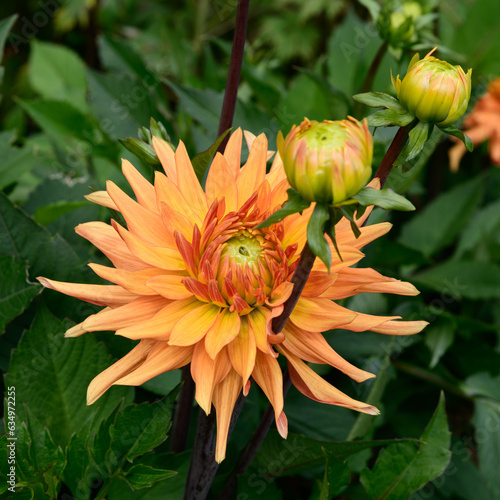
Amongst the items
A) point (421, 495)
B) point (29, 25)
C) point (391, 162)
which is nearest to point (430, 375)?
point (421, 495)

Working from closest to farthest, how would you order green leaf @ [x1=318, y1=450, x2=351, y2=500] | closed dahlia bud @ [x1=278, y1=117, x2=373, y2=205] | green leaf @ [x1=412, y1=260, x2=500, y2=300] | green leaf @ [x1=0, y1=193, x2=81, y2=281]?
closed dahlia bud @ [x1=278, y1=117, x2=373, y2=205] → green leaf @ [x1=318, y1=450, x2=351, y2=500] → green leaf @ [x1=0, y1=193, x2=81, y2=281] → green leaf @ [x1=412, y1=260, x2=500, y2=300]

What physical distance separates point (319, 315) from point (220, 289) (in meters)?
0.08

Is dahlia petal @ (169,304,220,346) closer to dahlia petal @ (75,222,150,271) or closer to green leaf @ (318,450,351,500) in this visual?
dahlia petal @ (75,222,150,271)

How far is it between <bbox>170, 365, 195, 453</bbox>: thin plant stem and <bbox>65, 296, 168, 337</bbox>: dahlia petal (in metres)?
0.10

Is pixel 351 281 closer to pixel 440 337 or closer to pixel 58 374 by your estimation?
pixel 58 374

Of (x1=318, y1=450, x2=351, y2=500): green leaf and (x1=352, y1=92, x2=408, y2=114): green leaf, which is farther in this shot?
(x1=318, y1=450, x2=351, y2=500): green leaf

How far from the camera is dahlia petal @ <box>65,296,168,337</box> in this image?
1.29 ft

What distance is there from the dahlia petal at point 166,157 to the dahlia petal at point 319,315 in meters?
0.16

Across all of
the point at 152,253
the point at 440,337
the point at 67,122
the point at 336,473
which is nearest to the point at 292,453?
the point at 336,473

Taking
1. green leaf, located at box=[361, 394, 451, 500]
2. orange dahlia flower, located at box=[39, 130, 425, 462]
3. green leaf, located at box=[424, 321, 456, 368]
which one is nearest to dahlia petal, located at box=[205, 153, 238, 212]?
orange dahlia flower, located at box=[39, 130, 425, 462]

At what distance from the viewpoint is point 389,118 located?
15.9 inches

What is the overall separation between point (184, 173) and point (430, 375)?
2.00 ft

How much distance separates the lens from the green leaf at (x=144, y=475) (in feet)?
1.49

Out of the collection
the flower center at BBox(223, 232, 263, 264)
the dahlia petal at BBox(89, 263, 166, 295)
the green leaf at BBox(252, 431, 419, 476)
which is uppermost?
the dahlia petal at BBox(89, 263, 166, 295)
